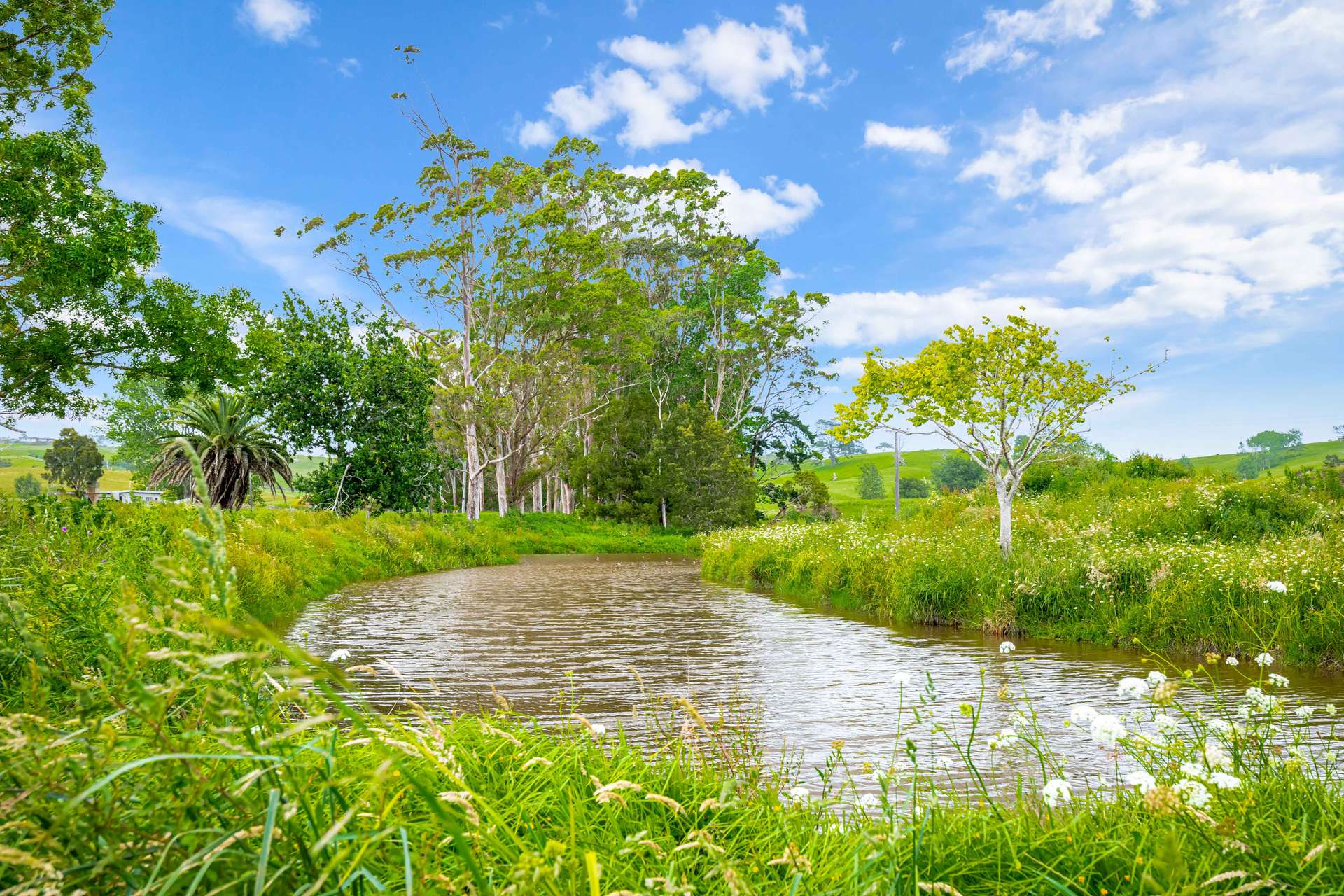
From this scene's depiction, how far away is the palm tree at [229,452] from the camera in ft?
99.6

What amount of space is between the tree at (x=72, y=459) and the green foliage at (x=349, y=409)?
5426 centimetres

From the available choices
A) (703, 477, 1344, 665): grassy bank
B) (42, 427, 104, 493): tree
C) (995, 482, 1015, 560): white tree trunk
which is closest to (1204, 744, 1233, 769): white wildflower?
(703, 477, 1344, 665): grassy bank

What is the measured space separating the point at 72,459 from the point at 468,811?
86.5m

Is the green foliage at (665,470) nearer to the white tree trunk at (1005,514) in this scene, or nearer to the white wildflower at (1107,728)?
the white tree trunk at (1005,514)

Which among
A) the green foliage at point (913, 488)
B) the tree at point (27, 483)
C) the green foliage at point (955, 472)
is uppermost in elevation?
the tree at point (27, 483)

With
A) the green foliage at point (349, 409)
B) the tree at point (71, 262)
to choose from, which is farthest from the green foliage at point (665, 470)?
the tree at point (71, 262)

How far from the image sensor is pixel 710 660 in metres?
10.0

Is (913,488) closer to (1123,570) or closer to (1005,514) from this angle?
(1005,514)

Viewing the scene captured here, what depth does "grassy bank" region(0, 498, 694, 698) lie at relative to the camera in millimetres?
5469

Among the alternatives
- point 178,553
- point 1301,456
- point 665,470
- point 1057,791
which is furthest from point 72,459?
point 1301,456

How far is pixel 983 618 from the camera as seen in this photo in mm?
12305

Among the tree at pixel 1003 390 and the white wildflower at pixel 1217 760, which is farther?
the tree at pixel 1003 390

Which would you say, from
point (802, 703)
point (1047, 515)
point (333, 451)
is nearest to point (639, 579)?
point (1047, 515)

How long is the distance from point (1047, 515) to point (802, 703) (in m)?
15.0
